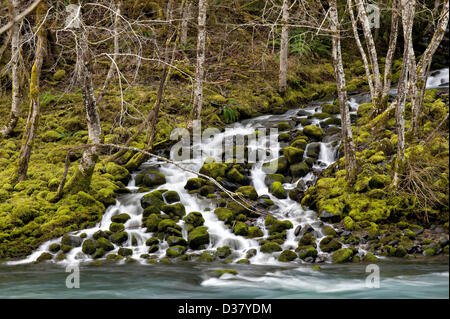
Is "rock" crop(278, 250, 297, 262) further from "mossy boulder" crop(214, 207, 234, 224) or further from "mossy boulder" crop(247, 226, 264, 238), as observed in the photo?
"mossy boulder" crop(214, 207, 234, 224)

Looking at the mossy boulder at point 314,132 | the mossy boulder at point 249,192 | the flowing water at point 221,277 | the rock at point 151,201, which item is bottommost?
the flowing water at point 221,277

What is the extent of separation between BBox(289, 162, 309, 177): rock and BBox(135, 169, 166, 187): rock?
3510 mm

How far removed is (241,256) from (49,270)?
354 centimetres

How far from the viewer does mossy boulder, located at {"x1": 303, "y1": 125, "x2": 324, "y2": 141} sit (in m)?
12.8

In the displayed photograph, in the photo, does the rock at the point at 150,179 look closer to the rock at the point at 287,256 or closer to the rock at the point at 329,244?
the rock at the point at 287,256

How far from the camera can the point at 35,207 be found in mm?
9422

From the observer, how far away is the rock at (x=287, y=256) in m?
7.82

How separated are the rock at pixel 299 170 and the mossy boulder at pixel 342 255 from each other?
→ 370cm

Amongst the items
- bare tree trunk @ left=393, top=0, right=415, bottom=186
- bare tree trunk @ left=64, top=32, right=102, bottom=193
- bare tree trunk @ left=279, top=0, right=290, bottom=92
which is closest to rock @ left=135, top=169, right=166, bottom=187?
bare tree trunk @ left=64, top=32, right=102, bottom=193

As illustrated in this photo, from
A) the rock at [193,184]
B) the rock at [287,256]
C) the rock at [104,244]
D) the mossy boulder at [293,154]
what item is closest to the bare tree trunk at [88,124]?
the rock at [104,244]

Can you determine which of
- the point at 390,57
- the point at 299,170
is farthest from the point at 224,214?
the point at 390,57

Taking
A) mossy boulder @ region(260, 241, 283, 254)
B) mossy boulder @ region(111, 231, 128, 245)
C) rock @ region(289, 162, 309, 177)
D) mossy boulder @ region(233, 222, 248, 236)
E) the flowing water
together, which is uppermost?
rock @ region(289, 162, 309, 177)
